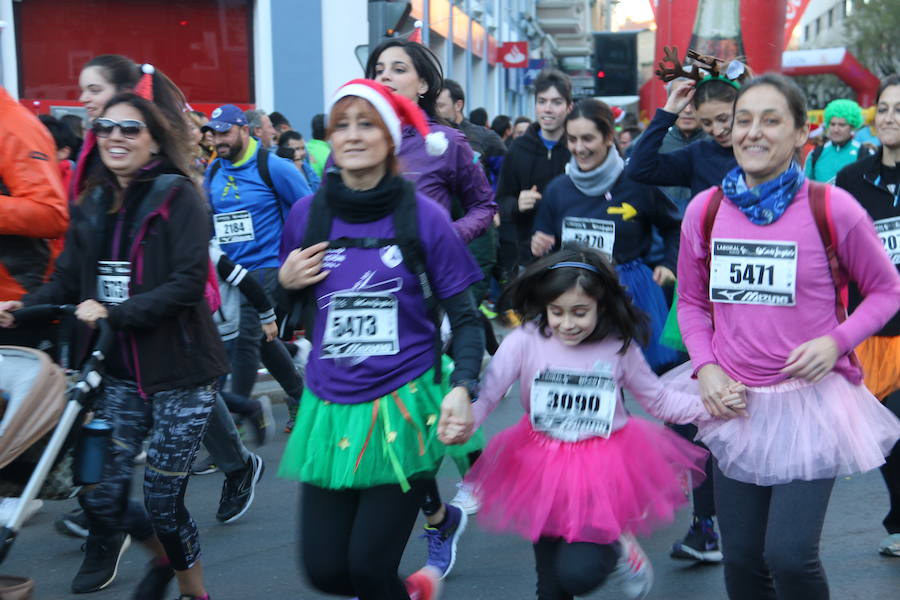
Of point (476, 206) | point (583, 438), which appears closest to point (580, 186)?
point (476, 206)

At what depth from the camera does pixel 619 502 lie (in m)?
3.37

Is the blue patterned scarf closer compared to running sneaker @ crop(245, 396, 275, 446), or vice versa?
the blue patterned scarf

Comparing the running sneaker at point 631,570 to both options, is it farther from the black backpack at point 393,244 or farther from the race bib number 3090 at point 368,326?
the race bib number 3090 at point 368,326

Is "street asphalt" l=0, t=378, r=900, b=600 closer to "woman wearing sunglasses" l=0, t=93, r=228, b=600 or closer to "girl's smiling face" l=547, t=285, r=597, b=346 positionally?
"woman wearing sunglasses" l=0, t=93, r=228, b=600

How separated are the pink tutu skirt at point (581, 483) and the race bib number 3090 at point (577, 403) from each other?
0.04 meters

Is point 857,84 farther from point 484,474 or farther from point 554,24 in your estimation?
point 484,474

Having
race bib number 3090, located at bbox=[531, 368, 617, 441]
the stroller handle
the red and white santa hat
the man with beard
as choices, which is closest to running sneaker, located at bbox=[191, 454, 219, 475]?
the man with beard

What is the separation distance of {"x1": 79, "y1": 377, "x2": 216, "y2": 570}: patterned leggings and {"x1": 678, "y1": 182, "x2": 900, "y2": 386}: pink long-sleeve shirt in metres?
1.74

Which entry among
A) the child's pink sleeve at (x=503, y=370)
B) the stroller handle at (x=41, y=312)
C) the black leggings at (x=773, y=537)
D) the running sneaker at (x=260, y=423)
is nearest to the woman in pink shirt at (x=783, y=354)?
the black leggings at (x=773, y=537)

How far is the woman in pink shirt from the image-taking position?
308 centimetres

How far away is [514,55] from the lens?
2630 centimetres

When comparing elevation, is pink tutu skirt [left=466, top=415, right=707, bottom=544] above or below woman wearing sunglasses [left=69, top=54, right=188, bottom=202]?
below

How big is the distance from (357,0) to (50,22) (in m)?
4.22

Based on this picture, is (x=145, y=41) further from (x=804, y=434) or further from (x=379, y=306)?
(x=804, y=434)
